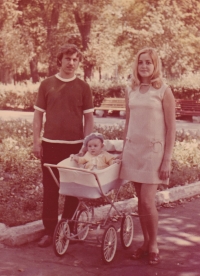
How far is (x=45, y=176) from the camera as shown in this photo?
19.4 ft

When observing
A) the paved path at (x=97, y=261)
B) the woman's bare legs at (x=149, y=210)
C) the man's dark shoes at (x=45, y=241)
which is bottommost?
the paved path at (x=97, y=261)

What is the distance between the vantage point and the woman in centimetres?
514

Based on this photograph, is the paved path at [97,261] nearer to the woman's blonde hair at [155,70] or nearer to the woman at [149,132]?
the woman at [149,132]

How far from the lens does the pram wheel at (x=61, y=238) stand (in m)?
5.31

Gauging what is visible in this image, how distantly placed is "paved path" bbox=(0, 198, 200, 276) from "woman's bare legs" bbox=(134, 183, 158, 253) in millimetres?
247

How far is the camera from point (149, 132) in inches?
204

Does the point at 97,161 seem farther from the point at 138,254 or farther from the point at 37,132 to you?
the point at 138,254

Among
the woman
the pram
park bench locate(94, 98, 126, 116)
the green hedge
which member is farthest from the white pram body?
the green hedge

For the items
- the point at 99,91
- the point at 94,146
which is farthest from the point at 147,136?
the point at 99,91

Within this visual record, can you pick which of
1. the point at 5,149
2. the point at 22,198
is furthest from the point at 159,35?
the point at 22,198

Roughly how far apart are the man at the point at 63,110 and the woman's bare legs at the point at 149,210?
33.9 inches

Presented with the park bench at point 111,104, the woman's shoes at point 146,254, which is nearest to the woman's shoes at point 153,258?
the woman's shoes at point 146,254

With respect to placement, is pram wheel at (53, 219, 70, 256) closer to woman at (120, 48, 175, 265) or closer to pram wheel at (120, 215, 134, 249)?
pram wheel at (120, 215, 134, 249)

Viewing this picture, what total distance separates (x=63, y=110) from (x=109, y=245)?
4.46 feet
